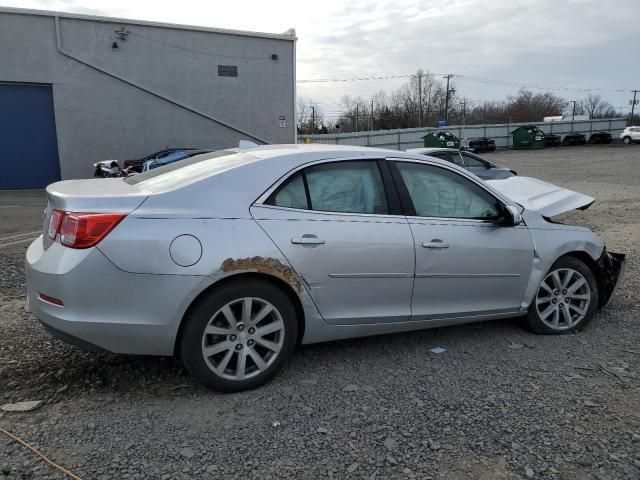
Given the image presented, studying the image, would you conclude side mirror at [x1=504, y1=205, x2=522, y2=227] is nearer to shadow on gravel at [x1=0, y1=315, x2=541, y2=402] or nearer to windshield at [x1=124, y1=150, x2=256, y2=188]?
shadow on gravel at [x1=0, y1=315, x2=541, y2=402]

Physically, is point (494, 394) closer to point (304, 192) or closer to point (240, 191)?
point (304, 192)

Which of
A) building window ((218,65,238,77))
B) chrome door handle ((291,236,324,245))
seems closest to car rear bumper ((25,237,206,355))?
chrome door handle ((291,236,324,245))

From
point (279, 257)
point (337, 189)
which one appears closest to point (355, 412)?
point (279, 257)

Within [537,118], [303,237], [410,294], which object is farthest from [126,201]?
[537,118]

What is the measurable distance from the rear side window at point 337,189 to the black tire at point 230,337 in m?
0.58

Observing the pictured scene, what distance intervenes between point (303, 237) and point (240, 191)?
487mm

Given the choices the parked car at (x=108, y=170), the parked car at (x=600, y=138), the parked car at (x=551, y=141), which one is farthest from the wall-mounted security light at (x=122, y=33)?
the parked car at (x=600, y=138)

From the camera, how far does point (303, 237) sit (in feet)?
11.1

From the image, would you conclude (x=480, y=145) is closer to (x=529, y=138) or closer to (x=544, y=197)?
(x=529, y=138)

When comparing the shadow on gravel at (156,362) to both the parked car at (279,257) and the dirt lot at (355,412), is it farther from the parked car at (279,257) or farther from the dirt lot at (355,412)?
the parked car at (279,257)

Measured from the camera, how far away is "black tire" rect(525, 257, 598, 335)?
4371mm

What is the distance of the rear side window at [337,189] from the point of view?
11.6ft

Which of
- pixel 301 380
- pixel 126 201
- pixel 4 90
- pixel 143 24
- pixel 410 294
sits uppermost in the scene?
pixel 143 24

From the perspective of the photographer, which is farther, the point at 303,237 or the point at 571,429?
the point at 303,237
